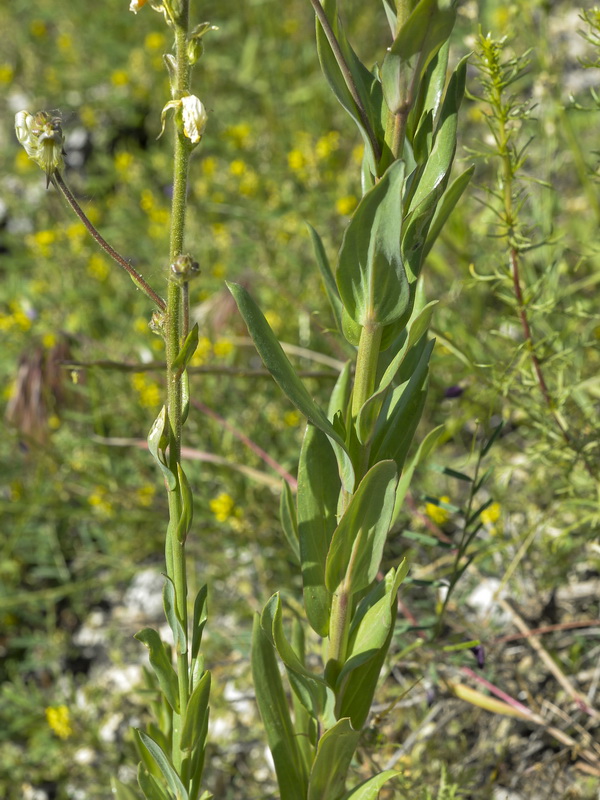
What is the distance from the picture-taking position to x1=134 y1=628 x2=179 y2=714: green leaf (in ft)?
3.49

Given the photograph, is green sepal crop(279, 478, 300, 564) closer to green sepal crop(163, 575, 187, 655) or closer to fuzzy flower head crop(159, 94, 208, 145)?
green sepal crop(163, 575, 187, 655)

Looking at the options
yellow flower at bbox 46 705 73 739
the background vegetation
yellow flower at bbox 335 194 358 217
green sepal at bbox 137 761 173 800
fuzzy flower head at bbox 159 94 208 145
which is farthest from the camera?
yellow flower at bbox 335 194 358 217

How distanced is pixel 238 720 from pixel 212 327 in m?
1.16

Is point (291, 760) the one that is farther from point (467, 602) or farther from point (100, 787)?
point (100, 787)

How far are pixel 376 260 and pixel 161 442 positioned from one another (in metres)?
0.35

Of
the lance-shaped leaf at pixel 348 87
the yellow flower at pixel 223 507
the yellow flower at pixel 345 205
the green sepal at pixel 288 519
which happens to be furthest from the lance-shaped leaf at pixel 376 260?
the yellow flower at pixel 345 205

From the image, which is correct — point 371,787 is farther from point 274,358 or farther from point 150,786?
point 274,358

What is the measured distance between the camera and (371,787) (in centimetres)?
112

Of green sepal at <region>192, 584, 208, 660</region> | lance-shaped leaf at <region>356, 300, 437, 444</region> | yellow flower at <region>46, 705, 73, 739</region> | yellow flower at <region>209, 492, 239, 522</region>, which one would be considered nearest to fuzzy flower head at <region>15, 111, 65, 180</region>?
lance-shaped leaf at <region>356, 300, 437, 444</region>

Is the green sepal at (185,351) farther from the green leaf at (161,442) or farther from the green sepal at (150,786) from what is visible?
the green sepal at (150,786)

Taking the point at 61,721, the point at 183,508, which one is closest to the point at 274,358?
the point at 183,508

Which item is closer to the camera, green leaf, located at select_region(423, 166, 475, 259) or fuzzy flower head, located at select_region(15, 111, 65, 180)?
fuzzy flower head, located at select_region(15, 111, 65, 180)

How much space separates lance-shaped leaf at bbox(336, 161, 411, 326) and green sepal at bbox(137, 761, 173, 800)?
0.70 m

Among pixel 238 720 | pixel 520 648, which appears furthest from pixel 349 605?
pixel 238 720
